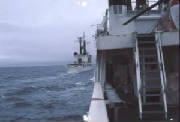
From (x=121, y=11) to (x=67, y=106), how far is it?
521 inches

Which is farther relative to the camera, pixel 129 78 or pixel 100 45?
pixel 129 78

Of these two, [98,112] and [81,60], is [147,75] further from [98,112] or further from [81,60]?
[81,60]

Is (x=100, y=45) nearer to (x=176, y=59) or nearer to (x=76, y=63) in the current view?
(x=176, y=59)

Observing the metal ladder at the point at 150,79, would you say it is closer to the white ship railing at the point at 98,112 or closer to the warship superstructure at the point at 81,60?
the white ship railing at the point at 98,112

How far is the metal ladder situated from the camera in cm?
512

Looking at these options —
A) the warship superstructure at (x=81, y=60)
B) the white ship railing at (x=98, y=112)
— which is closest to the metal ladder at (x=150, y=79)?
the white ship railing at (x=98, y=112)

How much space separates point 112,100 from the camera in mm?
6117

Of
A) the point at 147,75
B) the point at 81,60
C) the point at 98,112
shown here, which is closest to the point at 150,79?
the point at 147,75

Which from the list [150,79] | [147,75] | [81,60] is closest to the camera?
[150,79]

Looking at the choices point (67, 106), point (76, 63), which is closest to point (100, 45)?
point (67, 106)

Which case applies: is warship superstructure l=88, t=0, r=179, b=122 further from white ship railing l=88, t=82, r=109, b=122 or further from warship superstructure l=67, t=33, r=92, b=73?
warship superstructure l=67, t=33, r=92, b=73

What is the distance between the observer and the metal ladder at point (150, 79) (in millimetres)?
5125

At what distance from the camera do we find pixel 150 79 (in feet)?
21.6

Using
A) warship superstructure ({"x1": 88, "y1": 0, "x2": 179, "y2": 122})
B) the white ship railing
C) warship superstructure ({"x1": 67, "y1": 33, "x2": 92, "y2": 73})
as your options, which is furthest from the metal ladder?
warship superstructure ({"x1": 67, "y1": 33, "x2": 92, "y2": 73})
